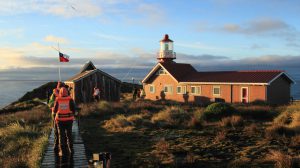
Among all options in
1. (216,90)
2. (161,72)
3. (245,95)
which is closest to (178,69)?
(161,72)

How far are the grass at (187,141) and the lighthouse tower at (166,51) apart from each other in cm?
2413

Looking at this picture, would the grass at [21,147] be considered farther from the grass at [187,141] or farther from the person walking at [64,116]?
the grass at [187,141]

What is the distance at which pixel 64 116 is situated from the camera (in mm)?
10812

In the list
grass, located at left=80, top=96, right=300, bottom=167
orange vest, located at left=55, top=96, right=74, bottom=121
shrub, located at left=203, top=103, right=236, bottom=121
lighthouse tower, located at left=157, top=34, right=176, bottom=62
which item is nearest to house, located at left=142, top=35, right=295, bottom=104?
lighthouse tower, located at left=157, top=34, right=176, bottom=62

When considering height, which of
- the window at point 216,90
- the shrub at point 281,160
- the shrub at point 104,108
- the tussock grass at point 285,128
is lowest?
the shrub at point 281,160

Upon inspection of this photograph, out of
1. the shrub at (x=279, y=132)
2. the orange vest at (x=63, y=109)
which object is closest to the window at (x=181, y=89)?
the shrub at (x=279, y=132)

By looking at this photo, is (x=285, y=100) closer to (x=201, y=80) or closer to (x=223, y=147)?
(x=201, y=80)

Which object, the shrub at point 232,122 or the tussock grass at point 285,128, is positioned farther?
the shrub at point 232,122

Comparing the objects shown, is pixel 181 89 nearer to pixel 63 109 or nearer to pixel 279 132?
pixel 279 132

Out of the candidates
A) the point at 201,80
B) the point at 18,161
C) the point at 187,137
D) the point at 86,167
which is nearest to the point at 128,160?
the point at 86,167

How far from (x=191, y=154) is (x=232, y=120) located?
22.2ft

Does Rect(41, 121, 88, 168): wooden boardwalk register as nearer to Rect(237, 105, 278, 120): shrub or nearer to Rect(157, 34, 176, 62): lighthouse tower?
Rect(237, 105, 278, 120): shrub

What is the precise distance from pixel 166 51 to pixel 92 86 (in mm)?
12782

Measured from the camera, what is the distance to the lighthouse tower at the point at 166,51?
43500 millimetres
